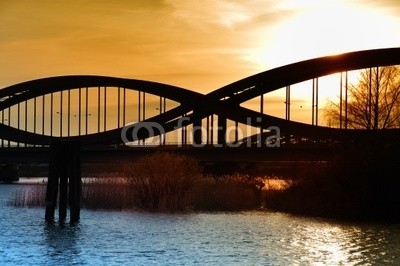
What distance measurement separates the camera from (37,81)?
118 metres

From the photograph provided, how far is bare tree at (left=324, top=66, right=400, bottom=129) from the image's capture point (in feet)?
210

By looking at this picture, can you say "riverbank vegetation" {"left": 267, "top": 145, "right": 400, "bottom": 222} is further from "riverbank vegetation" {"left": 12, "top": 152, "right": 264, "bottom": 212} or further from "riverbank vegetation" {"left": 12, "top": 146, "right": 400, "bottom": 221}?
"riverbank vegetation" {"left": 12, "top": 152, "right": 264, "bottom": 212}

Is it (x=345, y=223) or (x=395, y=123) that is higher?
(x=395, y=123)

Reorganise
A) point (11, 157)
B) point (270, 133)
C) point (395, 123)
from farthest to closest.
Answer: point (11, 157) < point (270, 133) < point (395, 123)

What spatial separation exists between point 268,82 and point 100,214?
192ft

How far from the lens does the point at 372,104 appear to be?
64812mm

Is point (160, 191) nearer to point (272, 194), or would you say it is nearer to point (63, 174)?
point (63, 174)

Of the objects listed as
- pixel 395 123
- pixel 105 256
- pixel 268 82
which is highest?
pixel 268 82

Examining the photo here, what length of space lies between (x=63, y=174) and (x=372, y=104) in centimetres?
2972

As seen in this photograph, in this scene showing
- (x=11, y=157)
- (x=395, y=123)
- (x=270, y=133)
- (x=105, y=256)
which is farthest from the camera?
(x=11, y=157)

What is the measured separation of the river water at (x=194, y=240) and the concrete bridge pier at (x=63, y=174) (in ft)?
3.24

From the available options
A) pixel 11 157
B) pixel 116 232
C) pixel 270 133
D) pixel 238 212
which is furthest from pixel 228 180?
pixel 11 157

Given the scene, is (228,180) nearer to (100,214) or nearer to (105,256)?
(100,214)

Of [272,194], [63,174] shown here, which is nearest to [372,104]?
[272,194]
